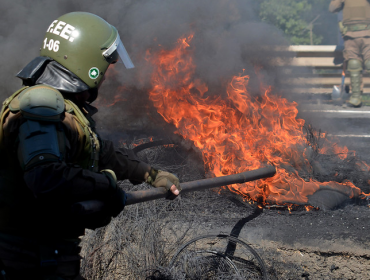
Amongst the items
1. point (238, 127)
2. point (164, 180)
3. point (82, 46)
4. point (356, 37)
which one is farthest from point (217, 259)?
point (356, 37)

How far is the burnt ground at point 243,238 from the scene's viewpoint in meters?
3.17

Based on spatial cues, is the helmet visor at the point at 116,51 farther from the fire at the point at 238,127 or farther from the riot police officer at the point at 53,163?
the fire at the point at 238,127

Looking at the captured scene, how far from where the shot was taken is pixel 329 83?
38.9 feet

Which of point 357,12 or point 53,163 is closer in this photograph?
point 53,163

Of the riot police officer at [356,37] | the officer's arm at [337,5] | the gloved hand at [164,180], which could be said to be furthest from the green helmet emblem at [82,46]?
the officer's arm at [337,5]

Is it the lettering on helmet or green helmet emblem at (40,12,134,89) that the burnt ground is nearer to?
green helmet emblem at (40,12,134,89)

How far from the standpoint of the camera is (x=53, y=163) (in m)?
1.62

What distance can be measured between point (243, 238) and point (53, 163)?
2.32 meters

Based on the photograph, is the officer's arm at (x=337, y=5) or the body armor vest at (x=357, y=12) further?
the officer's arm at (x=337, y=5)

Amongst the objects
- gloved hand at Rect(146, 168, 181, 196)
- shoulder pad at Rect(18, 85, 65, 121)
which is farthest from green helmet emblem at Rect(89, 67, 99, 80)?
gloved hand at Rect(146, 168, 181, 196)

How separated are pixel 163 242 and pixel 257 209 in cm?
123

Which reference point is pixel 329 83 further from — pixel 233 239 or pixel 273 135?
pixel 233 239

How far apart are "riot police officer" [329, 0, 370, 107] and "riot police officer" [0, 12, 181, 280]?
31.3ft

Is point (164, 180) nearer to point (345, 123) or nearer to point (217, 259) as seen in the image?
point (217, 259)
